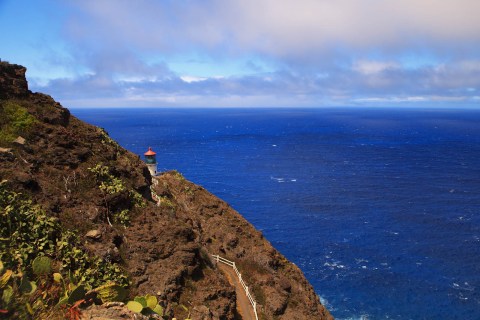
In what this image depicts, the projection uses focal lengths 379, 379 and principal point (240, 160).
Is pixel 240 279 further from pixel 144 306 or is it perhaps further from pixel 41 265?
pixel 41 265

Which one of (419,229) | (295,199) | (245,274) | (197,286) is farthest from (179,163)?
(197,286)

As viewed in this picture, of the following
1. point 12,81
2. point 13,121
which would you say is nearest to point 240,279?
point 13,121

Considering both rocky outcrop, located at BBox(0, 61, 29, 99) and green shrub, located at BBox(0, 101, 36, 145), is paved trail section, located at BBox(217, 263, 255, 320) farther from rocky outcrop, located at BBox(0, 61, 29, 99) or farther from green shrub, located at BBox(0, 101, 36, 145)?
rocky outcrop, located at BBox(0, 61, 29, 99)

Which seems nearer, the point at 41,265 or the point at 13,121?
the point at 41,265

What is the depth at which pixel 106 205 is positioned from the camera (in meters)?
18.9

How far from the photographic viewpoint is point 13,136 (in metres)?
18.8

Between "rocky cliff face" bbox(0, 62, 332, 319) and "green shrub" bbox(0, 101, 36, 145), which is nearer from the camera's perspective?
"rocky cliff face" bbox(0, 62, 332, 319)

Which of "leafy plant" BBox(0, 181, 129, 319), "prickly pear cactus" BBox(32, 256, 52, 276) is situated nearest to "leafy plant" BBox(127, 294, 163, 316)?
"leafy plant" BBox(0, 181, 129, 319)

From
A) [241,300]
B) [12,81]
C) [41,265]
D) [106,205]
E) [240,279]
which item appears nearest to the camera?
[41,265]

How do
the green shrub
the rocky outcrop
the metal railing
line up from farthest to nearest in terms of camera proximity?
the metal railing
the rocky outcrop
the green shrub

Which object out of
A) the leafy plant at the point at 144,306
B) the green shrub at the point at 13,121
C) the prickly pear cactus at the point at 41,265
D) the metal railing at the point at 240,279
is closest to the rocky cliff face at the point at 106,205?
the green shrub at the point at 13,121

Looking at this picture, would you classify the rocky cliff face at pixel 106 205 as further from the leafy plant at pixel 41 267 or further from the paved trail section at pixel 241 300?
the paved trail section at pixel 241 300

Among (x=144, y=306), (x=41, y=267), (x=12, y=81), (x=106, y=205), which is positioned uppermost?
(x=12, y=81)

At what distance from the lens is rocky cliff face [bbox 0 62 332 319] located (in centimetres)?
1681
